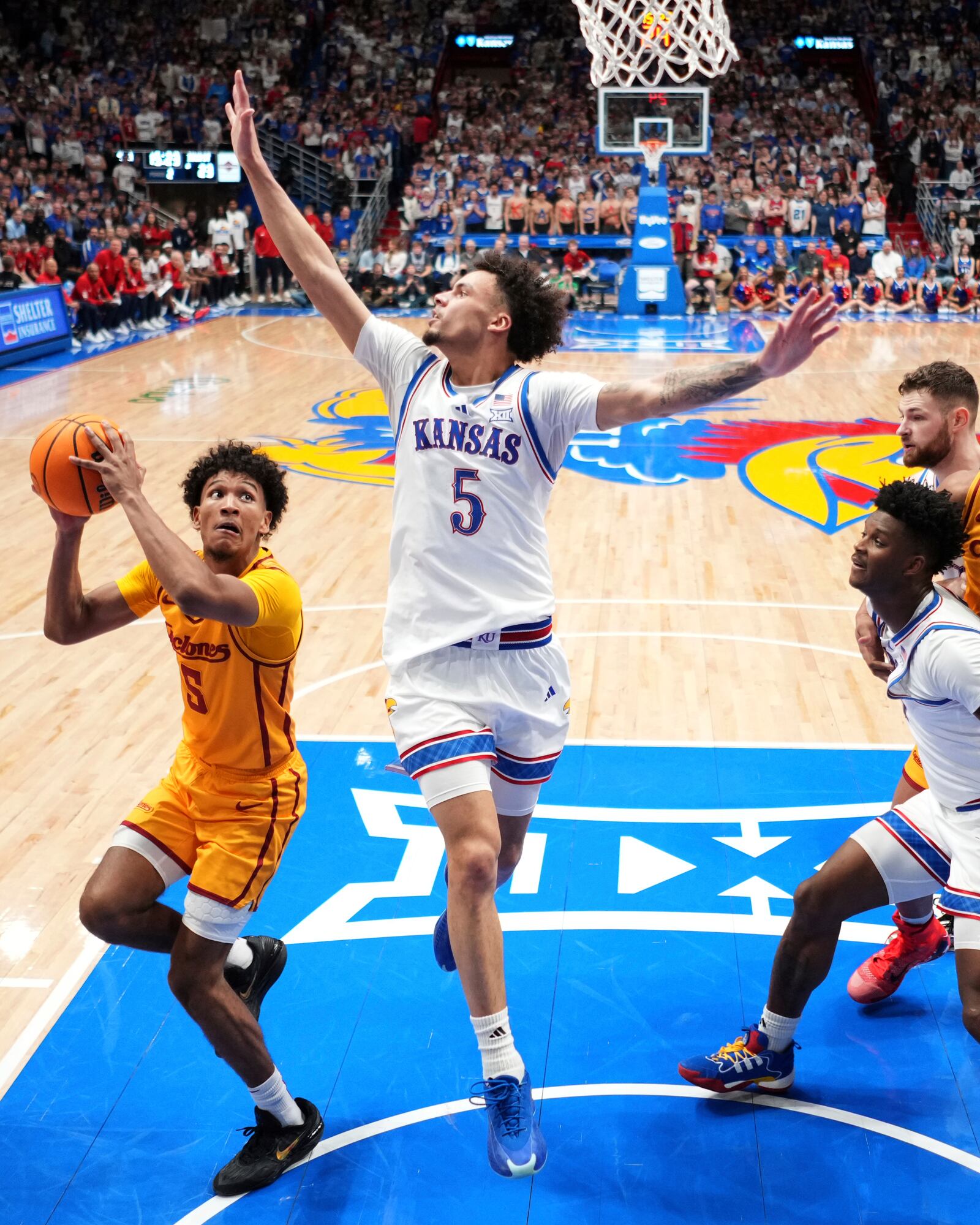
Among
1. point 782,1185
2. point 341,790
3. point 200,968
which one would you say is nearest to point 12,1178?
point 200,968

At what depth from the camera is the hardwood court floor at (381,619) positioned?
521 cm

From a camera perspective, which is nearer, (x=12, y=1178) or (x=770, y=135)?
(x=12, y=1178)

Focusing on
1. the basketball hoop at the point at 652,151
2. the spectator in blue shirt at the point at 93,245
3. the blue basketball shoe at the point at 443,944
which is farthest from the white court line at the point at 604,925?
the basketball hoop at the point at 652,151

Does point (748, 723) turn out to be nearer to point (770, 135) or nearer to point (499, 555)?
point (499, 555)

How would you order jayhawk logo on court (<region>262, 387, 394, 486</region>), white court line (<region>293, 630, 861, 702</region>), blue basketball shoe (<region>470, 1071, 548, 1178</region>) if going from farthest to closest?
1. jayhawk logo on court (<region>262, 387, 394, 486</region>)
2. white court line (<region>293, 630, 861, 702</region>)
3. blue basketball shoe (<region>470, 1071, 548, 1178</region>)

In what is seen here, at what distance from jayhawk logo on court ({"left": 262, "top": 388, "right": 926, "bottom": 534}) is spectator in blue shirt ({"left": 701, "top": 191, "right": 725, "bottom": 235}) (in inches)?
488

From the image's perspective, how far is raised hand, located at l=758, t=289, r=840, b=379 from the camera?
120 inches

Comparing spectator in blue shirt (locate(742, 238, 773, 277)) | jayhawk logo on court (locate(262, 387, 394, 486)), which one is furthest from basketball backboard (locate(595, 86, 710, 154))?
jayhawk logo on court (locate(262, 387, 394, 486))

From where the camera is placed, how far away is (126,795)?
539 centimetres

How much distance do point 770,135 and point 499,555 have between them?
28.2 meters

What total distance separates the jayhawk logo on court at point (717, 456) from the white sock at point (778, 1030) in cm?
651

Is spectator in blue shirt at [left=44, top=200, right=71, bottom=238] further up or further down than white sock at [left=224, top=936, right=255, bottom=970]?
→ further up

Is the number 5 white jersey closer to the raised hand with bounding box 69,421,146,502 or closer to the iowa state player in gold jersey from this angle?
the iowa state player in gold jersey

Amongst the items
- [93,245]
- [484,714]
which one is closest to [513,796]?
[484,714]
